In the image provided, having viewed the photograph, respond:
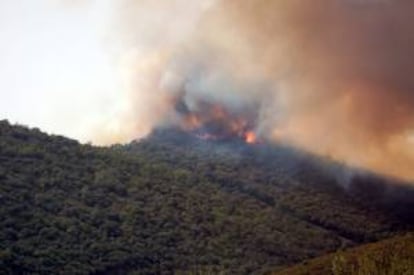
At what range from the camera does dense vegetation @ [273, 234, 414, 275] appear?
148 meters

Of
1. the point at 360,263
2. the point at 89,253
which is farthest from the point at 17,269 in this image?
the point at 360,263

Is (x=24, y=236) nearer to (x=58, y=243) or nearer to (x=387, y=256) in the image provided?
(x=58, y=243)

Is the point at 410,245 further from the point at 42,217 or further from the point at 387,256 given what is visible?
the point at 42,217

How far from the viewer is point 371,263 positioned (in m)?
153

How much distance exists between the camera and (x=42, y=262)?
582 ft

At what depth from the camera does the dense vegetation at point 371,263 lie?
148m

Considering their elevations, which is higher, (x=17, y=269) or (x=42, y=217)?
(x=42, y=217)

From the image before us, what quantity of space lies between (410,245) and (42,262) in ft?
187

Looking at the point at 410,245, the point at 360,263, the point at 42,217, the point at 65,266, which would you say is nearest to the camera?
the point at 360,263

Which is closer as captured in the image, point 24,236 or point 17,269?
point 17,269

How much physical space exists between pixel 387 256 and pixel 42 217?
64.2 metres

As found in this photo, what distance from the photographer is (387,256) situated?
15962 centimetres

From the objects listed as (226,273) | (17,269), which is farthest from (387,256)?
(17,269)

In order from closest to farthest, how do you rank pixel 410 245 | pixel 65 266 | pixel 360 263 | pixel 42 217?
1. pixel 360 263
2. pixel 410 245
3. pixel 65 266
4. pixel 42 217
